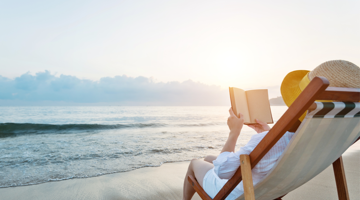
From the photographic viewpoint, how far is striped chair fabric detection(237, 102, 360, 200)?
2.87 ft

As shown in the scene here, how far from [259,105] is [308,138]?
1.94 ft

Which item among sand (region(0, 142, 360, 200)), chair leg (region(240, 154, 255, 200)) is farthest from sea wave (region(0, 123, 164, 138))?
chair leg (region(240, 154, 255, 200))

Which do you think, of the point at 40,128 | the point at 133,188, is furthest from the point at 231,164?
the point at 40,128

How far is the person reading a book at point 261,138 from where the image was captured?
91 cm

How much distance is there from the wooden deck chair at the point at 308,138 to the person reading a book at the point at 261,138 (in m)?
0.06

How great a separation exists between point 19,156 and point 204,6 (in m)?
8.67

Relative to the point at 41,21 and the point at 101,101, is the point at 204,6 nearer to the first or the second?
the point at 41,21

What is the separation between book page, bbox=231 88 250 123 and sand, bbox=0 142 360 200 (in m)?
1.94

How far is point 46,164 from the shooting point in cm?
467

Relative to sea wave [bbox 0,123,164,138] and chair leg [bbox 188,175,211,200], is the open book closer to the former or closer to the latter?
chair leg [bbox 188,175,211,200]

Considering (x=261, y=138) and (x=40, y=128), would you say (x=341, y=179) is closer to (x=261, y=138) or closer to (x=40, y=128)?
(x=261, y=138)

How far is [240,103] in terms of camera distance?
1455 millimetres

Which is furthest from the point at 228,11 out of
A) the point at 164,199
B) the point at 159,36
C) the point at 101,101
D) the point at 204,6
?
the point at 101,101

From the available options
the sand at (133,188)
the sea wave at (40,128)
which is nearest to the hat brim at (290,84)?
the sand at (133,188)
